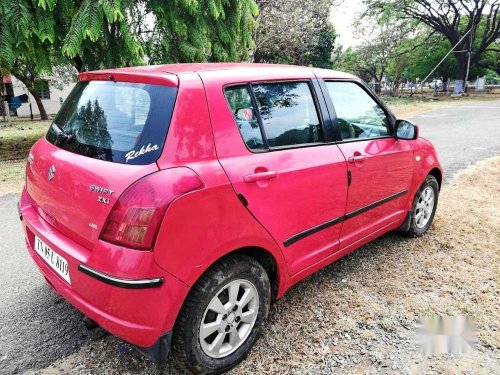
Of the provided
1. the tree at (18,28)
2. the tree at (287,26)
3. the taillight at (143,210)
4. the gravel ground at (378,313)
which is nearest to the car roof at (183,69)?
the taillight at (143,210)

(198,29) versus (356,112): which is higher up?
(198,29)

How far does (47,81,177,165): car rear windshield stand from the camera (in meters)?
2.04

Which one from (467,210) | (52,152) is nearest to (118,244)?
(52,152)

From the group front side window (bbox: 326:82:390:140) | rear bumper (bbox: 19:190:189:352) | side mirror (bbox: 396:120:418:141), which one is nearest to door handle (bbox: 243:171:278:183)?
rear bumper (bbox: 19:190:189:352)

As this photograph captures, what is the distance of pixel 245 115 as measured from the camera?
7.91 ft

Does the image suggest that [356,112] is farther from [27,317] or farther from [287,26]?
[287,26]

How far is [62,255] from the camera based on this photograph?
2.20 m

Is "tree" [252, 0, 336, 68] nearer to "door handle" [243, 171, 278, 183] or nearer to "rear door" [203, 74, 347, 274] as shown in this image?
"rear door" [203, 74, 347, 274]

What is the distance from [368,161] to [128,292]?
6.94 ft

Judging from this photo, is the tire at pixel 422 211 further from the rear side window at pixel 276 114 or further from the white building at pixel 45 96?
the white building at pixel 45 96

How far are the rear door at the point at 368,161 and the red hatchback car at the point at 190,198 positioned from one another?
0.04 metres

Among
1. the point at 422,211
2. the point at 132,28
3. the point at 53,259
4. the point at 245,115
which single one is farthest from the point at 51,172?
the point at 132,28

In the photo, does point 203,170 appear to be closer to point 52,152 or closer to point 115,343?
point 52,152

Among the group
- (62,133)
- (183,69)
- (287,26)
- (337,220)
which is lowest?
(337,220)
